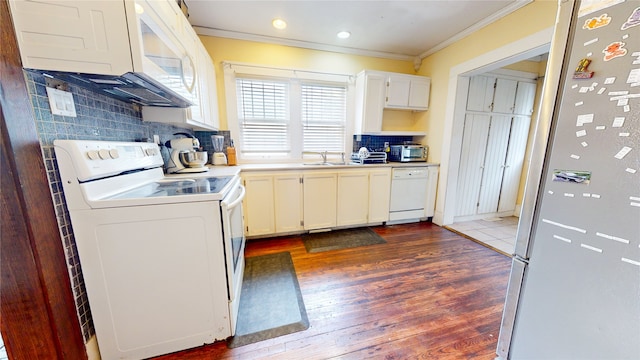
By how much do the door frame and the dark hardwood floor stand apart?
669mm

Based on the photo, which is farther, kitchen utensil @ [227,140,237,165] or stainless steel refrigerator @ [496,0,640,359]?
kitchen utensil @ [227,140,237,165]

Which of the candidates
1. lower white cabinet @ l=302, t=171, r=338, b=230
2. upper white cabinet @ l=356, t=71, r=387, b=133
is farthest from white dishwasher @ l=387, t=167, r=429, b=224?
lower white cabinet @ l=302, t=171, r=338, b=230

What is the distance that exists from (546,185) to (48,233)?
2.12m

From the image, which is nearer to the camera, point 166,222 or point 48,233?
point 48,233

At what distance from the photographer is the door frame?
2.17 meters

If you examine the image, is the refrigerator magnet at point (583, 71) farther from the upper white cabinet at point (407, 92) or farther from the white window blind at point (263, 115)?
the white window blind at point (263, 115)

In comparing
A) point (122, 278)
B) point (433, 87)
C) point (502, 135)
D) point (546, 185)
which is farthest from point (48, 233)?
point (502, 135)

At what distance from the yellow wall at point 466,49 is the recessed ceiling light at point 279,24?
84.4 inches

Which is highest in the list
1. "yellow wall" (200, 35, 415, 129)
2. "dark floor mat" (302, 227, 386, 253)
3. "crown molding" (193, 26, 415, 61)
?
"crown molding" (193, 26, 415, 61)

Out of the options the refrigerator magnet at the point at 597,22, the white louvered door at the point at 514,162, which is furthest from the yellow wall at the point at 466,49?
the refrigerator magnet at the point at 597,22

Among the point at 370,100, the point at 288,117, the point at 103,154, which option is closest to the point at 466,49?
the point at 370,100

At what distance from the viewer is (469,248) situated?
99.6 inches

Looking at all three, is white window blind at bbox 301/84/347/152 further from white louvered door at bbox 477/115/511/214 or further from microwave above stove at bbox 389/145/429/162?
white louvered door at bbox 477/115/511/214

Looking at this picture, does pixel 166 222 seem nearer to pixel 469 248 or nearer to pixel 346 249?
pixel 346 249
